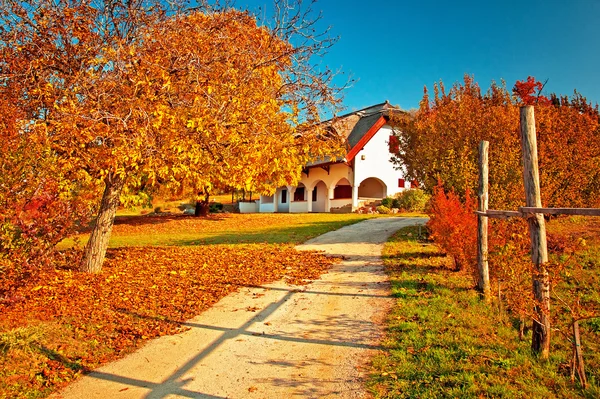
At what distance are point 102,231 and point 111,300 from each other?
2405mm

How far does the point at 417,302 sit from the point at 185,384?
4.08 meters

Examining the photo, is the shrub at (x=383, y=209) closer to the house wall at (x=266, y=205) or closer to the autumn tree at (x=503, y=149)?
the autumn tree at (x=503, y=149)

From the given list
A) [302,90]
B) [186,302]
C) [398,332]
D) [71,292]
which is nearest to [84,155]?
[71,292]

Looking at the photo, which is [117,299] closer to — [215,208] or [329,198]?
[329,198]

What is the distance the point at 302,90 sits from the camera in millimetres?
9164

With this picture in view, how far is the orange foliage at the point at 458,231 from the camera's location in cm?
842

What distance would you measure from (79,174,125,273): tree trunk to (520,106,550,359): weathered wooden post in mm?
7812

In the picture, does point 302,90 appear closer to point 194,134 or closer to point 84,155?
point 194,134

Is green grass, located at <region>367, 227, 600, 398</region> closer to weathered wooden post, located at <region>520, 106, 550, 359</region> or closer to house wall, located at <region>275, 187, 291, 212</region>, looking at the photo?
weathered wooden post, located at <region>520, 106, 550, 359</region>

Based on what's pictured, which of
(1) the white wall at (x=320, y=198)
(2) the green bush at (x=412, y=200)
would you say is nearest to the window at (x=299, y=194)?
(1) the white wall at (x=320, y=198)

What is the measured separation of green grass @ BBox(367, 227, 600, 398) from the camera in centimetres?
421

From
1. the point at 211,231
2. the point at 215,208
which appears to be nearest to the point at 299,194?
the point at 215,208

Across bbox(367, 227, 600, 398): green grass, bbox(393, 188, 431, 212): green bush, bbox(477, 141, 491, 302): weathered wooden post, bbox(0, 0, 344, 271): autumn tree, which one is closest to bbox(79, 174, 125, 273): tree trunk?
bbox(0, 0, 344, 271): autumn tree

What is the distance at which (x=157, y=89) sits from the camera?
318 inches
